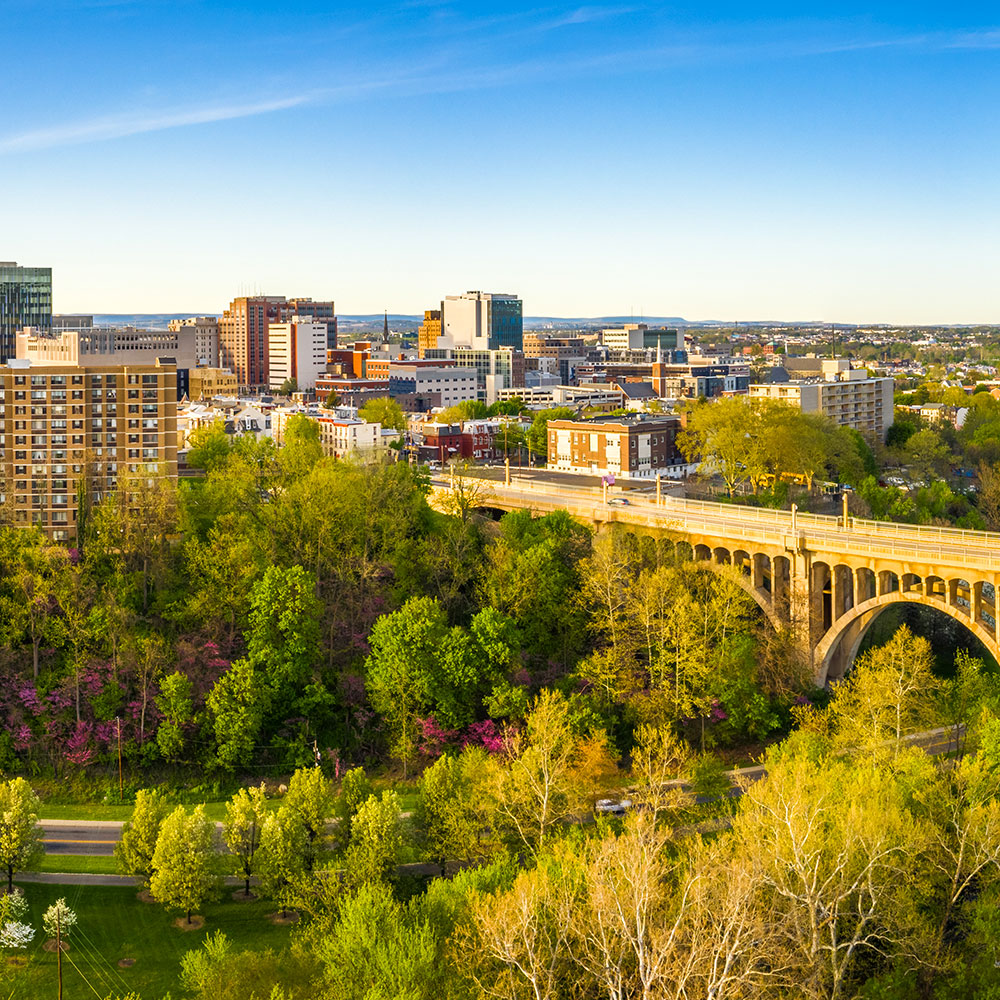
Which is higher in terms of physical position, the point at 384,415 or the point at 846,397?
the point at 846,397

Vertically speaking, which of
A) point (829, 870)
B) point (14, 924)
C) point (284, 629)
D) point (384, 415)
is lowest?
point (14, 924)

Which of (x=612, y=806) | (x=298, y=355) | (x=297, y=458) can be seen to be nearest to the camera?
(x=612, y=806)

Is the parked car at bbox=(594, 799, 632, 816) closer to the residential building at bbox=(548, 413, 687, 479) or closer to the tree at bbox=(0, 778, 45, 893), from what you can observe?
the tree at bbox=(0, 778, 45, 893)

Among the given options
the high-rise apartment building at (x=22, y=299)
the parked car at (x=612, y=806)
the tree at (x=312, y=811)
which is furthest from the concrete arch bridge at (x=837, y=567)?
the high-rise apartment building at (x=22, y=299)

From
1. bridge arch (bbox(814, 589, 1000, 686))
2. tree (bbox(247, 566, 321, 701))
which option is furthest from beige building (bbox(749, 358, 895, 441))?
tree (bbox(247, 566, 321, 701))

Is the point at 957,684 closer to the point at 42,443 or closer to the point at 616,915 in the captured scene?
the point at 616,915

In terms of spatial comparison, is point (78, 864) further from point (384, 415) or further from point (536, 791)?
point (384, 415)

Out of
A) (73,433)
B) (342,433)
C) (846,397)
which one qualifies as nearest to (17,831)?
(73,433)
